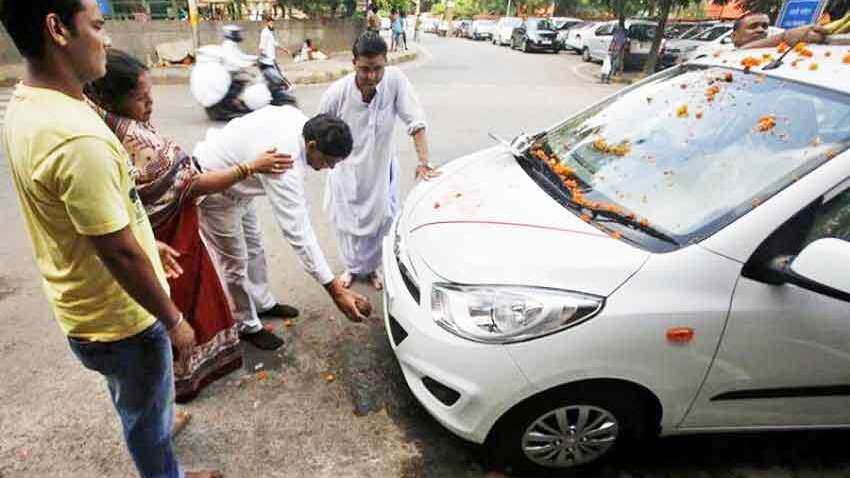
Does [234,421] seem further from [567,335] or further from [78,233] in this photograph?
[567,335]

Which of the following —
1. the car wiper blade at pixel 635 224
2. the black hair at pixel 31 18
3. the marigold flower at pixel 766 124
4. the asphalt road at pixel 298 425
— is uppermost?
the black hair at pixel 31 18

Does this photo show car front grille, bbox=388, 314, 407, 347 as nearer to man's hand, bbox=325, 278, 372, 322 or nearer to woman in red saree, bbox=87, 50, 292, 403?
man's hand, bbox=325, 278, 372, 322

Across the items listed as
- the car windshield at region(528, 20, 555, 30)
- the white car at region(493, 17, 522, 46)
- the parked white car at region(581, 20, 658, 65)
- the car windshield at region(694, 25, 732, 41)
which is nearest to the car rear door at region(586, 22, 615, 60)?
the parked white car at region(581, 20, 658, 65)

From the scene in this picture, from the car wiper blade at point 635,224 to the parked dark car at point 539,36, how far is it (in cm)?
2328

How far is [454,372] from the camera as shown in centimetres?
186

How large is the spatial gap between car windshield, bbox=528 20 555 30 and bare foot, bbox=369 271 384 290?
2255 cm

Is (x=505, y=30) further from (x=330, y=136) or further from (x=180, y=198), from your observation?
(x=180, y=198)

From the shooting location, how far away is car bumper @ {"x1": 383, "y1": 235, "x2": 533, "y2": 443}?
71.1 inches

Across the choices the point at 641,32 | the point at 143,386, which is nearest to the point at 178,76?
the point at 143,386

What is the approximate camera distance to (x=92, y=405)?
2.37 meters

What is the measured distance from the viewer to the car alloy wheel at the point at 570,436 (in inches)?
76.2

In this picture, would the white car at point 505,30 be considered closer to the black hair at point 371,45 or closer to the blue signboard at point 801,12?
the blue signboard at point 801,12

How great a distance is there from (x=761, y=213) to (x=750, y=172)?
29 cm

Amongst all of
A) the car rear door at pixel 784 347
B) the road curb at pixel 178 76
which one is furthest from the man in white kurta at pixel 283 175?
the road curb at pixel 178 76
